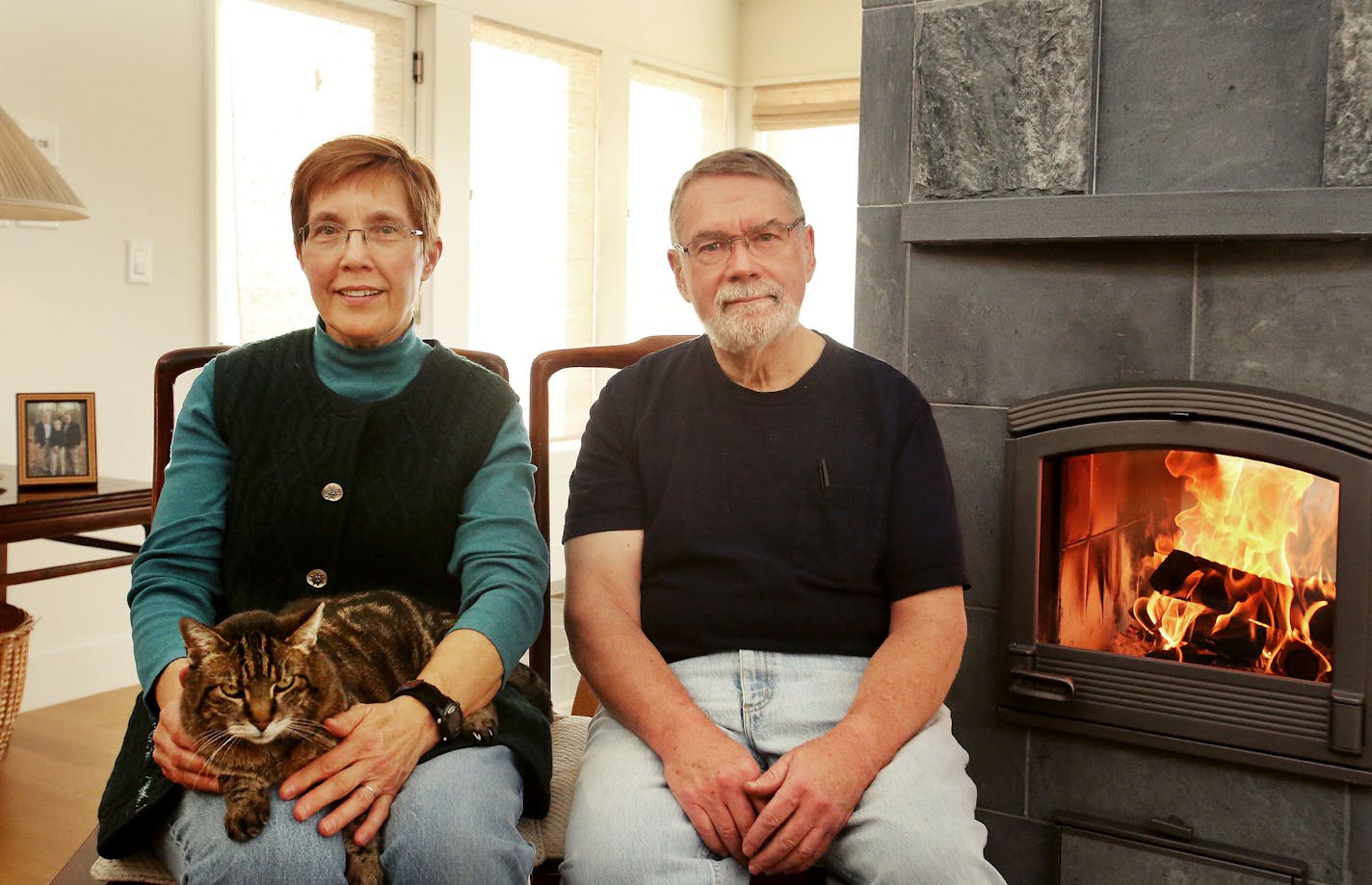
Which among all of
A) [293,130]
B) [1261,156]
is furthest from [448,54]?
[1261,156]

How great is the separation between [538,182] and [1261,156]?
3.51 meters

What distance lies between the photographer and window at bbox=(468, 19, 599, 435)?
469 cm

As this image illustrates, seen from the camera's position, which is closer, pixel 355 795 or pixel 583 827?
pixel 355 795

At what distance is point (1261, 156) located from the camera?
1878 millimetres

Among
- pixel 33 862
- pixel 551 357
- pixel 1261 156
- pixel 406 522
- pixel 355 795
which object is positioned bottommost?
pixel 33 862

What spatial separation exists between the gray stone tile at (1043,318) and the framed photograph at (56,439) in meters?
1.81

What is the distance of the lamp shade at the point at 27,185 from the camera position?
2371 mm

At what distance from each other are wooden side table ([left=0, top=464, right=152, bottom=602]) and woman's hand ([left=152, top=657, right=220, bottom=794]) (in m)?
1.29

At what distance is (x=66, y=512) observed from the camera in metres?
2.51

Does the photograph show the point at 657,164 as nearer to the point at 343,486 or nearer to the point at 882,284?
the point at 882,284

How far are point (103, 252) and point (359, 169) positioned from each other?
2.24 metres

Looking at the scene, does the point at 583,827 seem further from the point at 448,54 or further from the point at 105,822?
the point at 448,54

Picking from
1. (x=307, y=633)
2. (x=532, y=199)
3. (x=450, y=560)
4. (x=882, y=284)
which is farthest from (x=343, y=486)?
(x=532, y=199)

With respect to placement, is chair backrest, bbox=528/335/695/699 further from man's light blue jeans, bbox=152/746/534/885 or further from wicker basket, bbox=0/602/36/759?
wicker basket, bbox=0/602/36/759
